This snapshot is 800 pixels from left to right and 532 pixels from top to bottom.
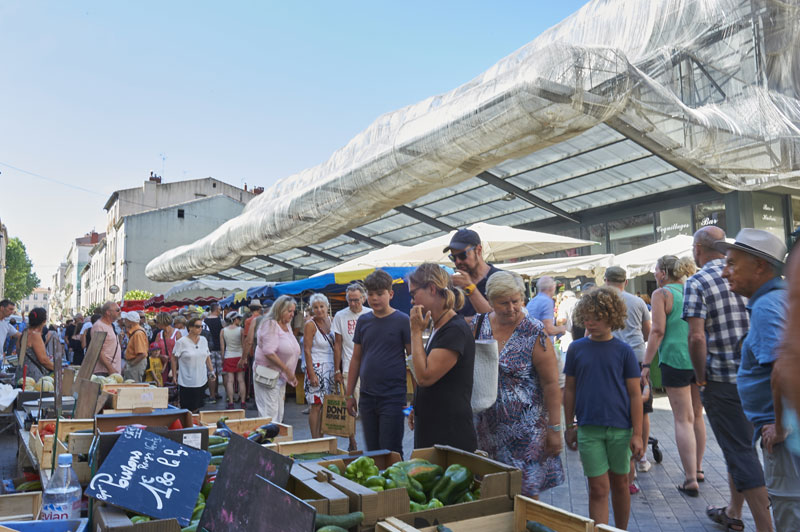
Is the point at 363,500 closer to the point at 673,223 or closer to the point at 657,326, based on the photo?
the point at 657,326

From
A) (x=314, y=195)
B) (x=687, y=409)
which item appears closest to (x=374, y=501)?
(x=687, y=409)

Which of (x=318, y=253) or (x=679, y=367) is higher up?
(x=318, y=253)

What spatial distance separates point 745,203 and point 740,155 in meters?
2.74

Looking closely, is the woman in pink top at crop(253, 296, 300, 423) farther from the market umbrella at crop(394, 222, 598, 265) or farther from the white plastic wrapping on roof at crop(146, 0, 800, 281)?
the white plastic wrapping on roof at crop(146, 0, 800, 281)

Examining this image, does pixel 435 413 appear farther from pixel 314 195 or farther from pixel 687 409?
pixel 314 195

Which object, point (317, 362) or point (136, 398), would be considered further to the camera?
point (317, 362)

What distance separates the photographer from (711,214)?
12.7 meters

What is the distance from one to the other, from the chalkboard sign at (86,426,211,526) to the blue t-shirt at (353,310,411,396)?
2.06 m

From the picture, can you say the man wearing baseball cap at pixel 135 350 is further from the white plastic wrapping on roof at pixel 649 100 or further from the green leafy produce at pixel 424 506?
the green leafy produce at pixel 424 506

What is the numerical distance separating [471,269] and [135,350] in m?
7.34

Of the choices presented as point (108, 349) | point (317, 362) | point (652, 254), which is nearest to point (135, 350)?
point (108, 349)

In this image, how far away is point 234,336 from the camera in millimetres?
10945

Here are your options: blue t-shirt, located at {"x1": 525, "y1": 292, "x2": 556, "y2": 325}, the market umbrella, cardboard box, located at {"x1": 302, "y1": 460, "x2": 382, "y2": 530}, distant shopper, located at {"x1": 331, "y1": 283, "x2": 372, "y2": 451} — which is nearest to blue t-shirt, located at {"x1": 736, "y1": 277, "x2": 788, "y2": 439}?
cardboard box, located at {"x1": 302, "y1": 460, "x2": 382, "y2": 530}

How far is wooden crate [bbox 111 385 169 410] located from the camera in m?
4.61
